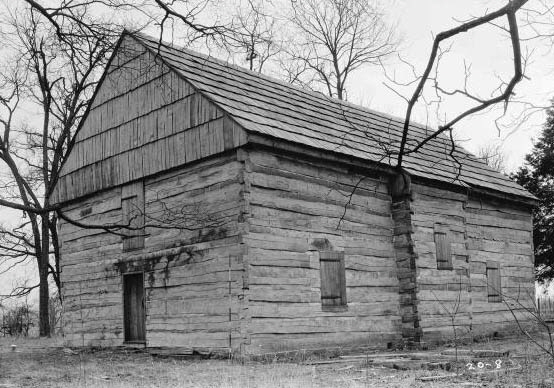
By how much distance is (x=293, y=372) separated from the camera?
1055 centimetres

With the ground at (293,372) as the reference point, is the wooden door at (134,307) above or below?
above

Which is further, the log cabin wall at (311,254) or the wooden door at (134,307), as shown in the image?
the wooden door at (134,307)

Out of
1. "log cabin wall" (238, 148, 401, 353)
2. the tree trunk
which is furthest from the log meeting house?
the tree trunk

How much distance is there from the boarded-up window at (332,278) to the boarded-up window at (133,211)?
13.5 ft

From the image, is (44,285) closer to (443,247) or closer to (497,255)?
(443,247)

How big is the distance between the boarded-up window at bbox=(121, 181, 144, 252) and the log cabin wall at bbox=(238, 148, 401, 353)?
11.1 feet

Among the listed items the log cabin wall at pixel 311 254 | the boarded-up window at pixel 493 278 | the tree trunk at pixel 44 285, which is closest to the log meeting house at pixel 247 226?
the log cabin wall at pixel 311 254

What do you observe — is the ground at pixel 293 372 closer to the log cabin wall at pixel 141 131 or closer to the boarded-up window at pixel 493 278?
the log cabin wall at pixel 141 131

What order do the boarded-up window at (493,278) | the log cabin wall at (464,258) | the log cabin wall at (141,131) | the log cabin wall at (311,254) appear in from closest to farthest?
1. the log cabin wall at (311,254)
2. the log cabin wall at (141,131)
3. the log cabin wall at (464,258)
4. the boarded-up window at (493,278)

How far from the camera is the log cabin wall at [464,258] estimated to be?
55.5 feet

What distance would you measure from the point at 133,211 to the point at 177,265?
2.36 metres

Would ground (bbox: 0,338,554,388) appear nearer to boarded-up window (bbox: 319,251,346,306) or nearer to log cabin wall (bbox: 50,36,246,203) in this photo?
boarded-up window (bbox: 319,251,346,306)

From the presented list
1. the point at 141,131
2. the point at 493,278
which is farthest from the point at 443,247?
the point at 141,131

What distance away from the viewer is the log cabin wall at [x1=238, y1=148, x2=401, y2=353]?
13281 millimetres
